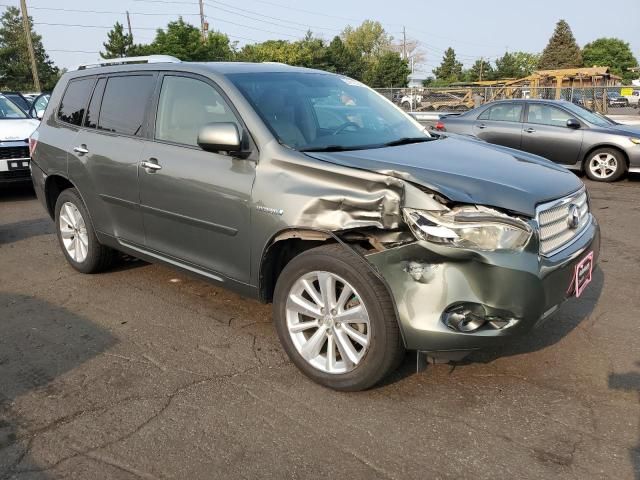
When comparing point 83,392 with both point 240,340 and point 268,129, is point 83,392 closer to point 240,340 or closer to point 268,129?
point 240,340

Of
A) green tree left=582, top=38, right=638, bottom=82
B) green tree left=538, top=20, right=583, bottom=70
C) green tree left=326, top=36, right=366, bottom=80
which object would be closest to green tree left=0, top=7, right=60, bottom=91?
green tree left=326, top=36, right=366, bottom=80

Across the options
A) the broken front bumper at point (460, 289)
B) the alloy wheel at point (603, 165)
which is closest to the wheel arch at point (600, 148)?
the alloy wheel at point (603, 165)

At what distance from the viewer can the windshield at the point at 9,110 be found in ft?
33.2

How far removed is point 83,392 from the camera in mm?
3225

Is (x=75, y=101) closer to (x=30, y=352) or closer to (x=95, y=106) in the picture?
(x=95, y=106)

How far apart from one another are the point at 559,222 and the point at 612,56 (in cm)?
11476

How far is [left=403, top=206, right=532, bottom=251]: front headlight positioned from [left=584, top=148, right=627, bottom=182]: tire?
887cm

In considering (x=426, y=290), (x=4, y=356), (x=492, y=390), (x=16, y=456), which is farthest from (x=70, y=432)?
(x=492, y=390)

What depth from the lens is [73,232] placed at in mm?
5324

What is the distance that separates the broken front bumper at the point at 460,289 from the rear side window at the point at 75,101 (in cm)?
339

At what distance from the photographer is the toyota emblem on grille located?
10.8 ft

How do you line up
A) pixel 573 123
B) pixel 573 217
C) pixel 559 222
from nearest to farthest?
pixel 559 222 < pixel 573 217 < pixel 573 123

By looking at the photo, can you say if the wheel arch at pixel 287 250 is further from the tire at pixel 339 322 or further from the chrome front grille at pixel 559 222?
the chrome front grille at pixel 559 222

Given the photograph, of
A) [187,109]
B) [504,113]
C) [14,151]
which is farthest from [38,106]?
[187,109]
